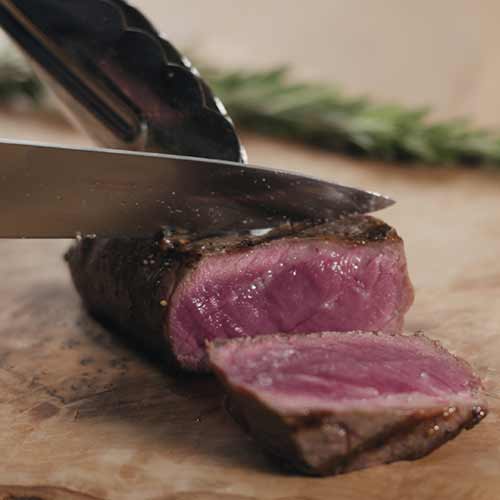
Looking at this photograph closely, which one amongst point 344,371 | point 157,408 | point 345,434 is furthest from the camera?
point 157,408

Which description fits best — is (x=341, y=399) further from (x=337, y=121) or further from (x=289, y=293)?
(x=337, y=121)

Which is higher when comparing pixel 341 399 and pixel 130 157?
pixel 130 157

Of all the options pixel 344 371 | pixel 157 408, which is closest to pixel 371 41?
pixel 157 408

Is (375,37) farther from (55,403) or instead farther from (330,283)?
(55,403)

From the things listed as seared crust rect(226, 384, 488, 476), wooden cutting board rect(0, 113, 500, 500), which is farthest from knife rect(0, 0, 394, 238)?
seared crust rect(226, 384, 488, 476)

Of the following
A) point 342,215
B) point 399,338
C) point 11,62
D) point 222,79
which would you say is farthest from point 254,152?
point 399,338

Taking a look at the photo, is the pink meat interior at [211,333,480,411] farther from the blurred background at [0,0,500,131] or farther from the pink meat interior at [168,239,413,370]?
the blurred background at [0,0,500,131]
